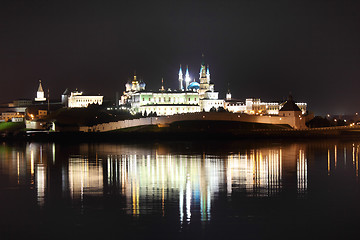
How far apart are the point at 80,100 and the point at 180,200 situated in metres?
81.6

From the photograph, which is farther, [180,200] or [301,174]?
[301,174]

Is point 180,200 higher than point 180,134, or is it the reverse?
point 180,134

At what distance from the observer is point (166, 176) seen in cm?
2298

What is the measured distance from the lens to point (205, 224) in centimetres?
1438

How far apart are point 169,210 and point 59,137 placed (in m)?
40.6

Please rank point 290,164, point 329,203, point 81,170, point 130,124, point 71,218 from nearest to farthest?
point 71,218
point 329,203
point 81,170
point 290,164
point 130,124

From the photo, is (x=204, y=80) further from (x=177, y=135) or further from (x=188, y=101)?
(x=177, y=135)

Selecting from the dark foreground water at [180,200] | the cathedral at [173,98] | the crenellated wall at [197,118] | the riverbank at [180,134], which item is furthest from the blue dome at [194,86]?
the dark foreground water at [180,200]

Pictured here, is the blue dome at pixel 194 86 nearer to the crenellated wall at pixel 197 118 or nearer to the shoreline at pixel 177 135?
the crenellated wall at pixel 197 118

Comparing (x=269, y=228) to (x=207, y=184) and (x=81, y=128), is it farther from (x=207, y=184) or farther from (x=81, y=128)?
(x=81, y=128)

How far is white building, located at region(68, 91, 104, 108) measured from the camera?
9638 centimetres

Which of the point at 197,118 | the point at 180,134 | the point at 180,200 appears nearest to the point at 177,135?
the point at 180,134

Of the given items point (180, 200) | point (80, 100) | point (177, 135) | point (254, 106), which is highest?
point (80, 100)

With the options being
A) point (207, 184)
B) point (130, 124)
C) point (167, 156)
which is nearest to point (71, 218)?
point (207, 184)
